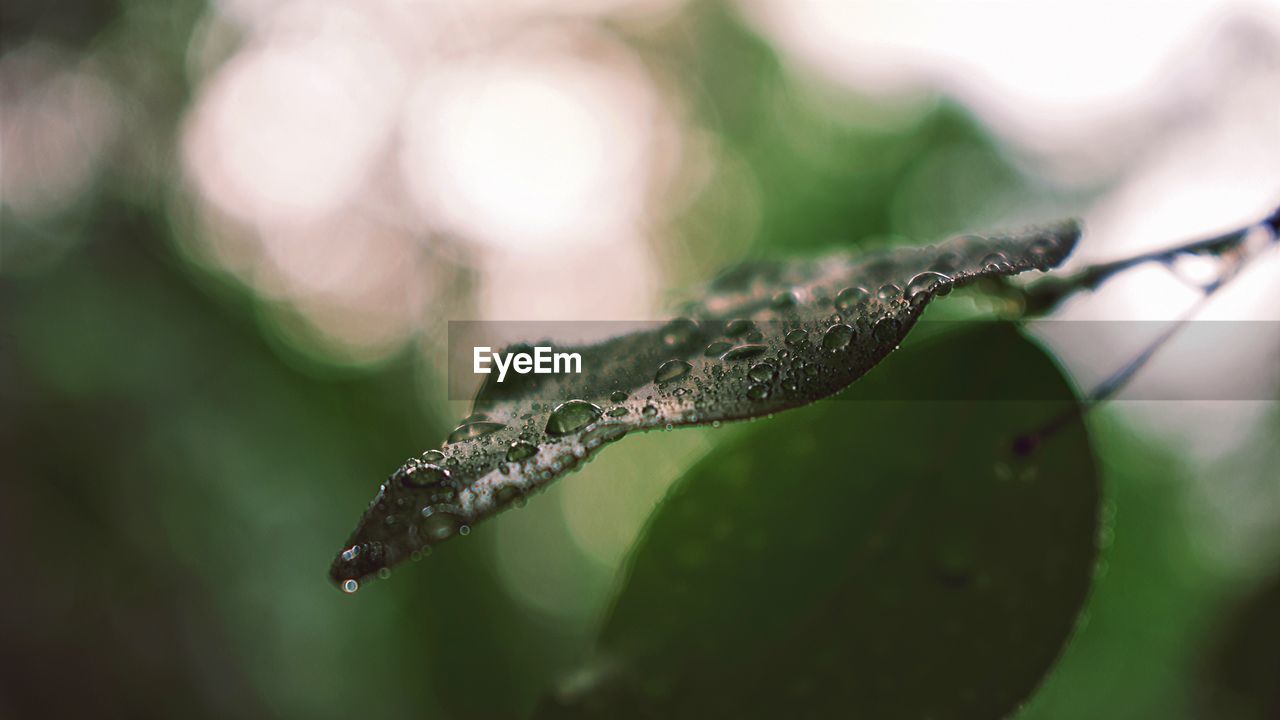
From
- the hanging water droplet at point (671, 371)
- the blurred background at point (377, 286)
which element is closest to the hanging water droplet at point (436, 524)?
the hanging water droplet at point (671, 371)

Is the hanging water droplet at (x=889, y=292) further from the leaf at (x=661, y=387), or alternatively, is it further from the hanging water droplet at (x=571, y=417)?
the hanging water droplet at (x=571, y=417)

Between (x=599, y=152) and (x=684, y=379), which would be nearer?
Result: (x=684, y=379)

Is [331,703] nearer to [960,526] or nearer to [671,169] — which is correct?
[671,169]

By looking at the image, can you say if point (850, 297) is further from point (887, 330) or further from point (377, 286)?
point (377, 286)

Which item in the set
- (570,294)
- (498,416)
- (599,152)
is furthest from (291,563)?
(498,416)

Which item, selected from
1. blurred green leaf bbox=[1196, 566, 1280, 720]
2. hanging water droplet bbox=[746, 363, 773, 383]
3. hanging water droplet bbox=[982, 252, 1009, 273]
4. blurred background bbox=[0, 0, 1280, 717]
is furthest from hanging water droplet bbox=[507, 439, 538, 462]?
blurred background bbox=[0, 0, 1280, 717]

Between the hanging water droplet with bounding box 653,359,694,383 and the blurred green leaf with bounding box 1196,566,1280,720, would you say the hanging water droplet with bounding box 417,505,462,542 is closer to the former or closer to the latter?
the hanging water droplet with bounding box 653,359,694,383
